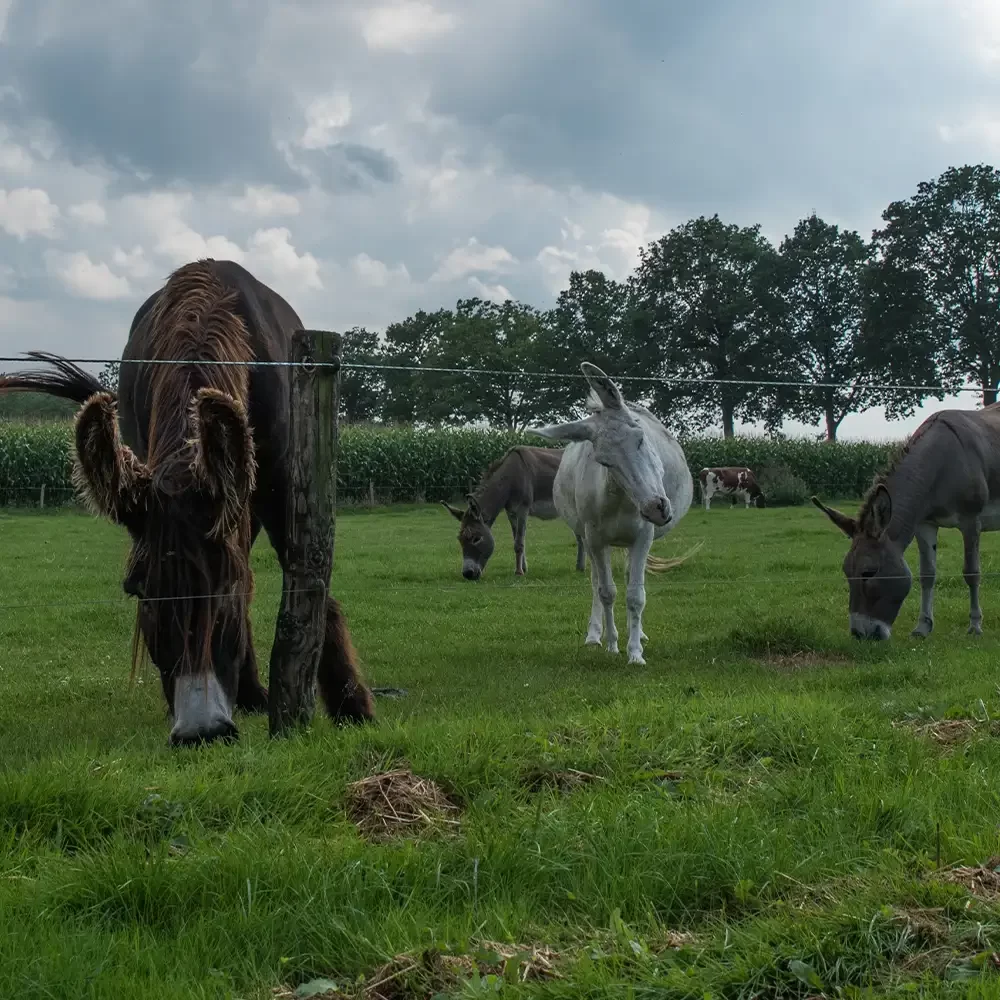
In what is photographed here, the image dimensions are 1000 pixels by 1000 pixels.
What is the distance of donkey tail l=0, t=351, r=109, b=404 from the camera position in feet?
16.9

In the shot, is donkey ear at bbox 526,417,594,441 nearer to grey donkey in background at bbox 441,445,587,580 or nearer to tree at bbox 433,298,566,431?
grey donkey in background at bbox 441,445,587,580

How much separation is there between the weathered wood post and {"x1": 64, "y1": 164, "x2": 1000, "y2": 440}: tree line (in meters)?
45.2

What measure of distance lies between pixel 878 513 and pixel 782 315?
→ 53739 mm

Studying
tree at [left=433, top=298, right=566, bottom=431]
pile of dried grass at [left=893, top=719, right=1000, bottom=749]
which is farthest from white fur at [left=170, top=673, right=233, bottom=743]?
tree at [left=433, top=298, right=566, bottom=431]

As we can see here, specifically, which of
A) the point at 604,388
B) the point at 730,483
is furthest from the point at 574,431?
the point at 730,483

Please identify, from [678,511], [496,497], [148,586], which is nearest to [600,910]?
[148,586]

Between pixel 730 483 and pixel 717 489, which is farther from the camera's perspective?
pixel 717 489

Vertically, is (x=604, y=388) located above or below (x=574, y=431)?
above

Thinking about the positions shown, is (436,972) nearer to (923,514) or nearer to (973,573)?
(923,514)

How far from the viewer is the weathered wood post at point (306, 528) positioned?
5.25 meters

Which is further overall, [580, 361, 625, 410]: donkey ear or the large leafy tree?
the large leafy tree

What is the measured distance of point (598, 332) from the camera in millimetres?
62750

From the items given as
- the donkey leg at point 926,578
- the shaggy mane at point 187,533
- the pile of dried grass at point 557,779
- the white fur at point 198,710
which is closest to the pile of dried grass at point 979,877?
the pile of dried grass at point 557,779

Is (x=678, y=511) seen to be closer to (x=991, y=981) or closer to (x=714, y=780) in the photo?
(x=714, y=780)
